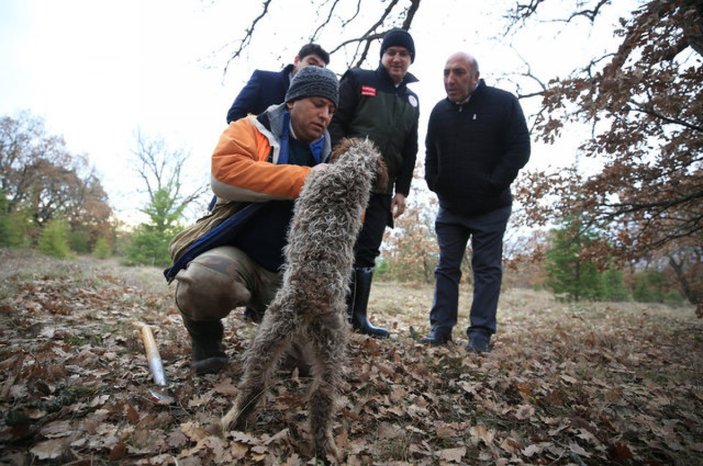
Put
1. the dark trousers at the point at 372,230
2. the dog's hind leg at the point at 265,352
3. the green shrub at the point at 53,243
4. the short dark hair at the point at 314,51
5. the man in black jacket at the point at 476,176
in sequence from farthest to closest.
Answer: the green shrub at the point at 53,243, the short dark hair at the point at 314,51, the dark trousers at the point at 372,230, the man in black jacket at the point at 476,176, the dog's hind leg at the point at 265,352

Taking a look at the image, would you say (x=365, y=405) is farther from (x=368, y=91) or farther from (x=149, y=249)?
(x=149, y=249)

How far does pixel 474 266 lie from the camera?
4074 millimetres

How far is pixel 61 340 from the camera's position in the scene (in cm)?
324

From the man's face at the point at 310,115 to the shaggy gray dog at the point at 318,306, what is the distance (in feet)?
2.45

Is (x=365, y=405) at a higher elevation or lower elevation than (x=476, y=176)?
lower

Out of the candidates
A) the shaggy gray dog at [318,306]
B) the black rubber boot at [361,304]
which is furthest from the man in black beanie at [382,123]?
the shaggy gray dog at [318,306]

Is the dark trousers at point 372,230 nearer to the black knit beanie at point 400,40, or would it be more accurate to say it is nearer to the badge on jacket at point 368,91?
the badge on jacket at point 368,91

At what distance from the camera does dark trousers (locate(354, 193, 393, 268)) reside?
4008mm

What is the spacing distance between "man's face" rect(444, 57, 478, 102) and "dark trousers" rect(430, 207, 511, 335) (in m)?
1.36

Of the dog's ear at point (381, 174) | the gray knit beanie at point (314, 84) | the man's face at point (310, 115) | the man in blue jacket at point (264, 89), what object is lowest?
the dog's ear at point (381, 174)

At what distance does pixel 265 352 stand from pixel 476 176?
301 cm

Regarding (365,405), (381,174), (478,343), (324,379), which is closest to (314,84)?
(381,174)

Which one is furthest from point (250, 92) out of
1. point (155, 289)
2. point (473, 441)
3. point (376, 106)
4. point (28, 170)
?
point (28, 170)

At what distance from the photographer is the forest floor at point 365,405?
1811 millimetres
